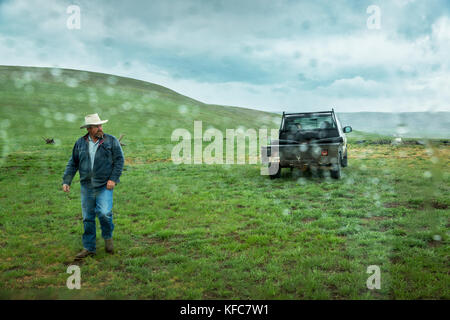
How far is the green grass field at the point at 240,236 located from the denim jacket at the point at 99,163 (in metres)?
1.26

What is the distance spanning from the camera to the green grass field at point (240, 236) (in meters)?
3.95

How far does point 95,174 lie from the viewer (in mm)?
4930

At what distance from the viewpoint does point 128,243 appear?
5727mm

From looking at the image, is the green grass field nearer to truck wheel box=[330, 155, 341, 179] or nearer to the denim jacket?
truck wheel box=[330, 155, 341, 179]

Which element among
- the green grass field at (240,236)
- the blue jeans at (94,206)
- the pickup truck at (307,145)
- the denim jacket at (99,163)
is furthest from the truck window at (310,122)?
the blue jeans at (94,206)

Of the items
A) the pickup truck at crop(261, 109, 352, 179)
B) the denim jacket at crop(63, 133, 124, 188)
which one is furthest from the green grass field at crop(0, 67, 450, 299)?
the denim jacket at crop(63, 133, 124, 188)

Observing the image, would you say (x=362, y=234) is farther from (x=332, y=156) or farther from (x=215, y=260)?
(x=332, y=156)

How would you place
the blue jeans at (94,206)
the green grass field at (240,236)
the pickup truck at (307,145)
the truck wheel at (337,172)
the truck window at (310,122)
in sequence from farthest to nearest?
the truck window at (310,122)
the truck wheel at (337,172)
the pickup truck at (307,145)
the blue jeans at (94,206)
the green grass field at (240,236)

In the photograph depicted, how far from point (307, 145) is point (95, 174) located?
7106 millimetres

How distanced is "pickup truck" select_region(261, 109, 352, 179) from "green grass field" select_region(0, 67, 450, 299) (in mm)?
644

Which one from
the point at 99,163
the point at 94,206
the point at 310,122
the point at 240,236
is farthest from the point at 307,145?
the point at 94,206

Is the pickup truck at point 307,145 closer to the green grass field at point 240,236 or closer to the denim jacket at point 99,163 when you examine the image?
the green grass field at point 240,236
